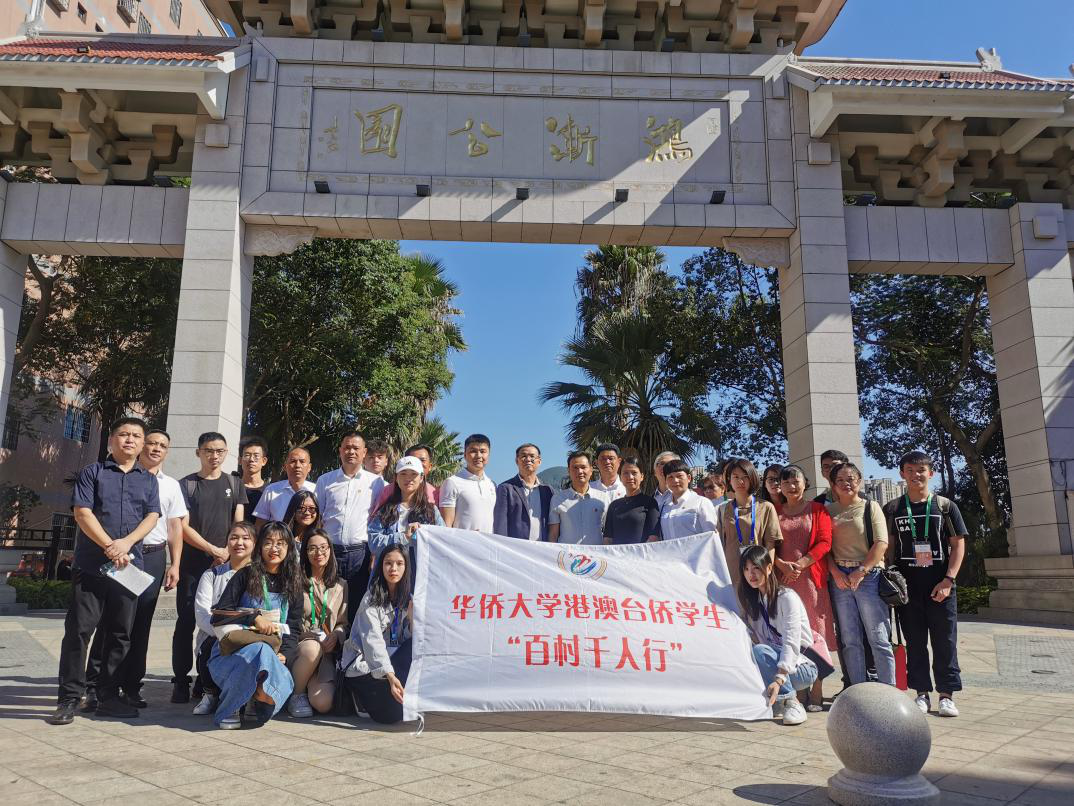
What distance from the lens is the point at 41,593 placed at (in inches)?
548

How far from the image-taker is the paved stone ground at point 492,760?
3320 mm

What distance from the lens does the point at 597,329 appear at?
52.8 ft

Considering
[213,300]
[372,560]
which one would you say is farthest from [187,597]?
[213,300]

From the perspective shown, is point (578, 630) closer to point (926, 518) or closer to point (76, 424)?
point (926, 518)

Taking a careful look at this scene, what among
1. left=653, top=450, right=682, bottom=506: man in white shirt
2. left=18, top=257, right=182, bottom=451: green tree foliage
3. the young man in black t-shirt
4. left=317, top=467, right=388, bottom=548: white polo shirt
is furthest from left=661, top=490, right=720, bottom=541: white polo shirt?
left=18, top=257, right=182, bottom=451: green tree foliage

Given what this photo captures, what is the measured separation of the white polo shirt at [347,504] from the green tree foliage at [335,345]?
1112 centimetres

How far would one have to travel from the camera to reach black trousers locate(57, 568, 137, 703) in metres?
4.76

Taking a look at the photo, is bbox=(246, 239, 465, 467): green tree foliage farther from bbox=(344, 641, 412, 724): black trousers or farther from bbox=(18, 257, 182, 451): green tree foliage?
bbox=(344, 641, 412, 724): black trousers

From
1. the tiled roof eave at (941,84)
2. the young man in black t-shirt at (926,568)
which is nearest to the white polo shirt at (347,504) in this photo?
the young man in black t-shirt at (926,568)

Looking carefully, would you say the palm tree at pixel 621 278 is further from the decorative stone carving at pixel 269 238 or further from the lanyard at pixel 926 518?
the lanyard at pixel 926 518

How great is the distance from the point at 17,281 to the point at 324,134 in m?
4.75

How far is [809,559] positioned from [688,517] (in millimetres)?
888

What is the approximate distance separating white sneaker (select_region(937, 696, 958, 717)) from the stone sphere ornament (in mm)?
2237

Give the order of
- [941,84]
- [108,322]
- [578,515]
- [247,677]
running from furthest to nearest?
1. [108,322]
2. [941,84]
3. [578,515]
4. [247,677]
